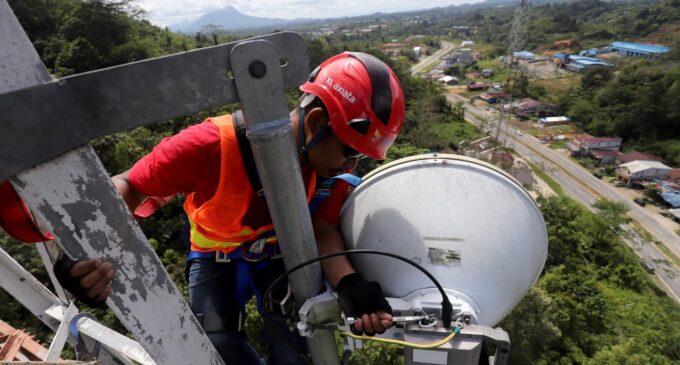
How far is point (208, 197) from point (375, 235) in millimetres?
802

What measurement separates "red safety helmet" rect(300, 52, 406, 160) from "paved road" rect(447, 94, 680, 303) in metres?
23.2

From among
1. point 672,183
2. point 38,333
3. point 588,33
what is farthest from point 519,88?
point 38,333

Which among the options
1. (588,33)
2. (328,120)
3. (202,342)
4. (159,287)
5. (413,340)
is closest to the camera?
(159,287)

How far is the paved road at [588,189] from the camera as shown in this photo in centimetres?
2009

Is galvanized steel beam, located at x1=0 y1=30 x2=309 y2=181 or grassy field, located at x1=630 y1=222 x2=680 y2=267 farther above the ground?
galvanized steel beam, located at x1=0 y1=30 x2=309 y2=181

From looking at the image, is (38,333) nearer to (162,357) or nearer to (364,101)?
(162,357)

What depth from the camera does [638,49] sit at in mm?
56812

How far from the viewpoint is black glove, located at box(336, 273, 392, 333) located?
1508mm

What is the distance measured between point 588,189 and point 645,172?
155 inches

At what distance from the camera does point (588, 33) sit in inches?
2830

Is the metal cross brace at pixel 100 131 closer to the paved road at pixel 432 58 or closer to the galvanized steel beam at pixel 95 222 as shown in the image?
the galvanized steel beam at pixel 95 222

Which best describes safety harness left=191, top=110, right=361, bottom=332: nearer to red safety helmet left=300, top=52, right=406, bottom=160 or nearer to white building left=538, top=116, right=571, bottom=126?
red safety helmet left=300, top=52, right=406, bottom=160

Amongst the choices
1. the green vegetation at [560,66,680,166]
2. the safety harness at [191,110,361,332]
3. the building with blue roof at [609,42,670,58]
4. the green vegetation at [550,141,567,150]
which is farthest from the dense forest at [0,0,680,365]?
the building with blue roof at [609,42,670,58]

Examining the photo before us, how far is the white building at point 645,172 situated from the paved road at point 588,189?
4.46ft
